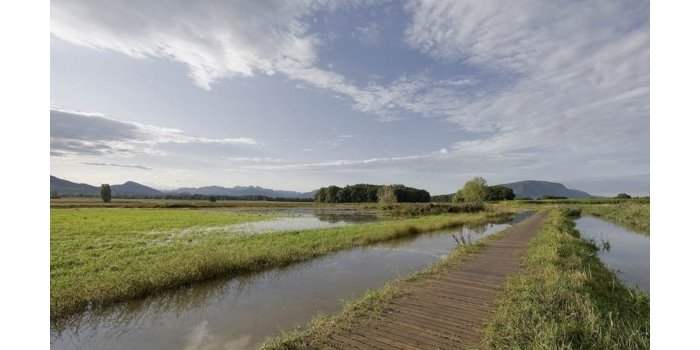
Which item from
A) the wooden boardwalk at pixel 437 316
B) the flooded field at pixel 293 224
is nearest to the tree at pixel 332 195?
the flooded field at pixel 293 224

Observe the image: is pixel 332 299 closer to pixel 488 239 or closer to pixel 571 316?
pixel 571 316

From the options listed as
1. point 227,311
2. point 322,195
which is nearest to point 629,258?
point 227,311

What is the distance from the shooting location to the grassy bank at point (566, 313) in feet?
15.7

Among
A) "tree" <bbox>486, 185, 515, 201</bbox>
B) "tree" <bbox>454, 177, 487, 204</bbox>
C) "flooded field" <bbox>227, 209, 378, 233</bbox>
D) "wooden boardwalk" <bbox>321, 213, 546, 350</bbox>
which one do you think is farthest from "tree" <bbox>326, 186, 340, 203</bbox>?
"wooden boardwalk" <bbox>321, 213, 546, 350</bbox>

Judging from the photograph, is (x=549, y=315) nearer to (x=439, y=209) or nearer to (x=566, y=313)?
(x=566, y=313)

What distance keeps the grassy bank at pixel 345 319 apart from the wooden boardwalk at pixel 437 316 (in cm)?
18

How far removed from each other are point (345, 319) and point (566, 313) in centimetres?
463

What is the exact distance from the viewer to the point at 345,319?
248 inches

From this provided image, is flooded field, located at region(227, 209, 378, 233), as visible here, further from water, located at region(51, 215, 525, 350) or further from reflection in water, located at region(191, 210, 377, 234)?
water, located at region(51, 215, 525, 350)

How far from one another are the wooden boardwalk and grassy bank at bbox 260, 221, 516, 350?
0.18 meters

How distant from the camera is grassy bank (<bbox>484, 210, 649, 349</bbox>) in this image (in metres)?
4.79

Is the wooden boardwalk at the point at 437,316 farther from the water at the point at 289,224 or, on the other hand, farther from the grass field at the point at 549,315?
the water at the point at 289,224

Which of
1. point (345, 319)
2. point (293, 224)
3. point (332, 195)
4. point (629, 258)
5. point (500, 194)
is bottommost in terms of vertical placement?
point (332, 195)
